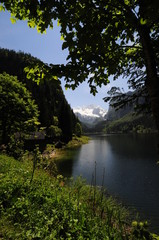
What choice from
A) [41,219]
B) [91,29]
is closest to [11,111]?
[41,219]

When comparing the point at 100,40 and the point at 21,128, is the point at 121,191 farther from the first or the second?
the point at 100,40

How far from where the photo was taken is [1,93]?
25547mm

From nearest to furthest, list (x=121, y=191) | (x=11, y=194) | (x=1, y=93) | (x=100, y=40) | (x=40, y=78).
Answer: (x=100, y=40), (x=40, y=78), (x=11, y=194), (x=121, y=191), (x=1, y=93)

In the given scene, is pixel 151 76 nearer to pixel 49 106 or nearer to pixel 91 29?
pixel 91 29

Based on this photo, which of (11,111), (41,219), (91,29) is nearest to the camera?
(91,29)

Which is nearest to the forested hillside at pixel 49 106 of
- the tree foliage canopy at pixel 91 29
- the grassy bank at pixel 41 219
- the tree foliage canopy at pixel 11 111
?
the tree foliage canopy at pixel 11 111

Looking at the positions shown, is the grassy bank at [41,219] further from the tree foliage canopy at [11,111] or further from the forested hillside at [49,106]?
the forested hillside at [49,106]

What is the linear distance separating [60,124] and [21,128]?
2729 inches

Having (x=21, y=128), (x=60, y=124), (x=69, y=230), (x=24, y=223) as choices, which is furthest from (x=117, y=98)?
(x=60, y=124)

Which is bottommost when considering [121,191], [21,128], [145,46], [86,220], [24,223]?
[121,191]

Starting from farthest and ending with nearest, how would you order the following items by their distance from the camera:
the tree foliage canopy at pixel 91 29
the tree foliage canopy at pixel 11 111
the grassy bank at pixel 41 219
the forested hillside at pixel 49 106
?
1. the forested hillside at pixel 49 106
2. the tree foliage canopy at pixel 11 111
3. the grassy bank at pixel 41 219
4. the tree foliage canopy at pixel 91 29

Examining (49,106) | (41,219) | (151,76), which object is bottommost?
(41,219)

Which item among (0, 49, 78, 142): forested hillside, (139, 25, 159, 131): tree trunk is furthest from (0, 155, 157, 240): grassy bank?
(0, 49, 78, 142): forested hillside

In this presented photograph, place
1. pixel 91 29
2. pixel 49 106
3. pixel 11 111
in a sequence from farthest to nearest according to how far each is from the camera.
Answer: pixel 49 106 < pixel 11 111 < pixel 91 29
